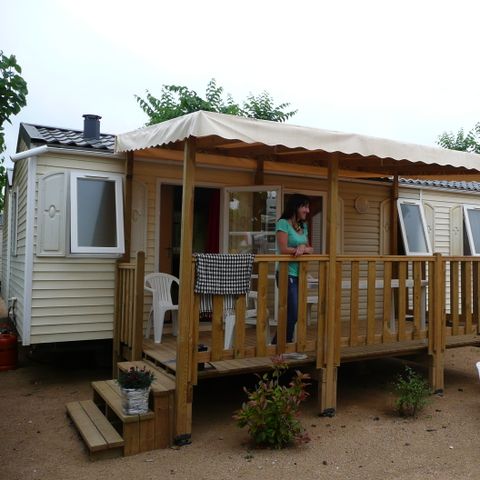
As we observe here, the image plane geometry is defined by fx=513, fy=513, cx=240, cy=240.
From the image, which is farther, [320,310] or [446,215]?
[446,215]

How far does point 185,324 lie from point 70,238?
215 cm

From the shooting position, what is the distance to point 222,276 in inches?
159

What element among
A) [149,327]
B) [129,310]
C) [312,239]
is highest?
[312,239]

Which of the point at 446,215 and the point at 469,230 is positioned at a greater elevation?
the point at 446,215

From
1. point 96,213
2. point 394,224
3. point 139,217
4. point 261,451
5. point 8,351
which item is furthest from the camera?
point 394,224

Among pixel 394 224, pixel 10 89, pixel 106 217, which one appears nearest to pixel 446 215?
pixel 394 224

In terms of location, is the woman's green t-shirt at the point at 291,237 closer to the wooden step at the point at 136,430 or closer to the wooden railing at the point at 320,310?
the wooden railing at the point at 320,310

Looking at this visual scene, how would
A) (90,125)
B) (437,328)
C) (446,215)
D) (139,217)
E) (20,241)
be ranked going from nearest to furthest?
(437,328) → (139,217) → (90,125) → (20,241) → (446,215)

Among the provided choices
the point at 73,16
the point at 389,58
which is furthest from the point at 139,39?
the point at 389,58

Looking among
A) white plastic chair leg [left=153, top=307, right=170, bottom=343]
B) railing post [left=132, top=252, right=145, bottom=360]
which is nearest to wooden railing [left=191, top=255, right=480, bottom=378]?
white plastic chair leg [left=153, top=307, right=170, bottom=343]

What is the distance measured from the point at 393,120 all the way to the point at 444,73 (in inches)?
470

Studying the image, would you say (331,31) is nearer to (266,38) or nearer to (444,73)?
(266,38)

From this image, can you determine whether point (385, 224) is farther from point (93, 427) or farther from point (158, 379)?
point (93, 427)

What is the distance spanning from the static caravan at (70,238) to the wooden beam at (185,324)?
1.92 m
